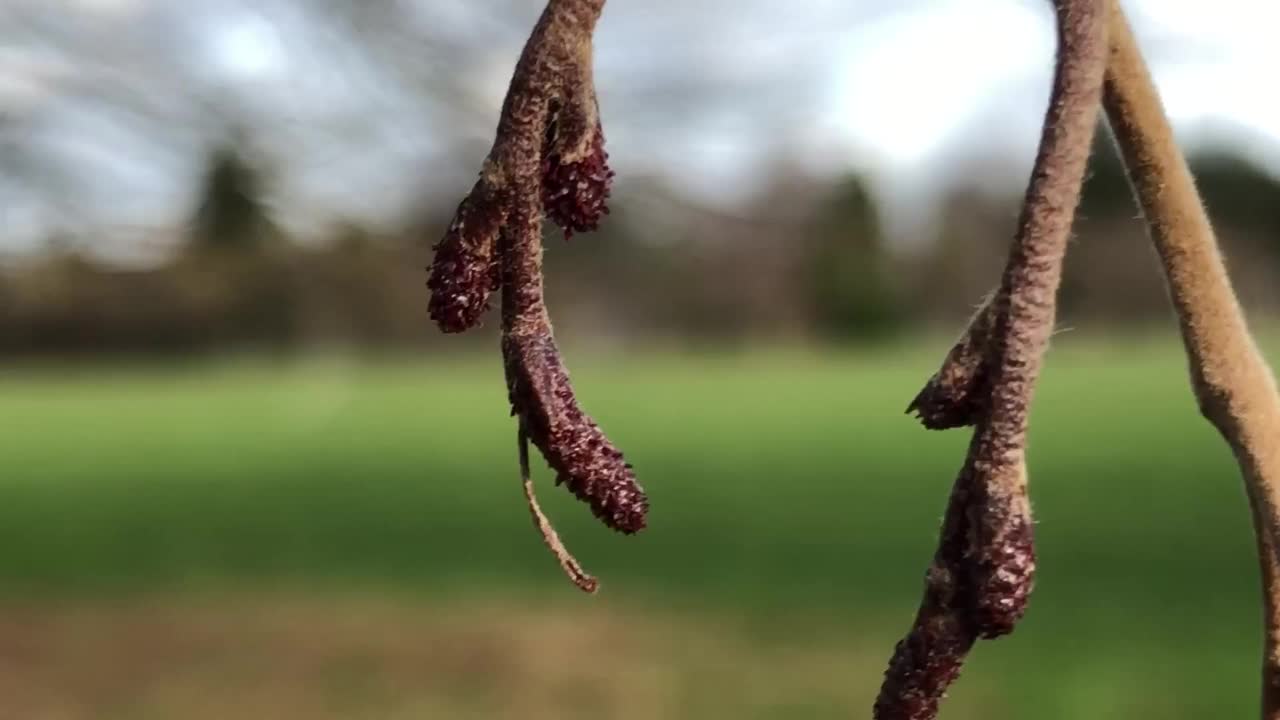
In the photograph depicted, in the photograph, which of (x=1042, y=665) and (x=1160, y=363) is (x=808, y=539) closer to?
(x=1042, y=665)

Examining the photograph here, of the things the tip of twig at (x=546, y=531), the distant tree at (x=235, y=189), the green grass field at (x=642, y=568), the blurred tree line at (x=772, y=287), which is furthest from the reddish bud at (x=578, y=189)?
the blurred tree line at (x=772, y=287)

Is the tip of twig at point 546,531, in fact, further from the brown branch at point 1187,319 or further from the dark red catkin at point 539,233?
the brown branch at point 1187,319

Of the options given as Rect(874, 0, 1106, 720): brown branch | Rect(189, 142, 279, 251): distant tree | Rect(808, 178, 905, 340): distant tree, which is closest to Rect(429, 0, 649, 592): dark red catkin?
Rect(874, 0, 1106, 720): brown branch

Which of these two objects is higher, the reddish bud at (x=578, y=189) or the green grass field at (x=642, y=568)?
the reddish bud at (x=578, y=189)

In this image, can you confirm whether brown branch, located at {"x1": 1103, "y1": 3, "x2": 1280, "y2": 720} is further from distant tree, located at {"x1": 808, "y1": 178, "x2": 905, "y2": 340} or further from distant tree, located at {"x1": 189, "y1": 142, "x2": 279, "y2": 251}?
distant tree, located at {"x1": 808, "y1": 178, "x2": 905, "y2": 340}

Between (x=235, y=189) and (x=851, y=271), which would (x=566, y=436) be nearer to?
(x=235, y=189)

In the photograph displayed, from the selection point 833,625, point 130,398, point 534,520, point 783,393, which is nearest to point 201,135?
point 833,625
